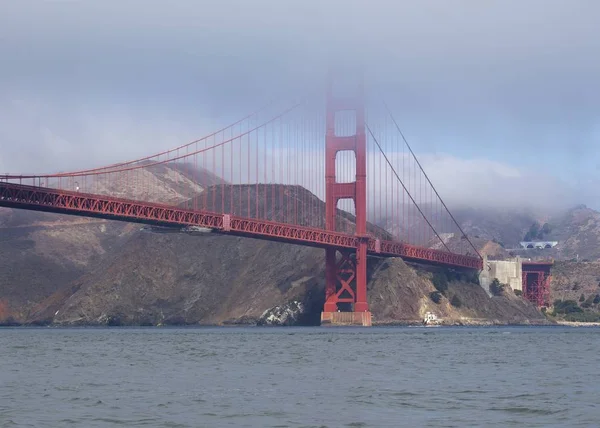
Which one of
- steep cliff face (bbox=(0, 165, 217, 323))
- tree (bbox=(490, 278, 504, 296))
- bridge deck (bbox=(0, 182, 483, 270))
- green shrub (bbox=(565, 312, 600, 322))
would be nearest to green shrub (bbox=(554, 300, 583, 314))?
green shrub (bbox=(565, 312, 600, 322))

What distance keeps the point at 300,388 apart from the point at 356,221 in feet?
272

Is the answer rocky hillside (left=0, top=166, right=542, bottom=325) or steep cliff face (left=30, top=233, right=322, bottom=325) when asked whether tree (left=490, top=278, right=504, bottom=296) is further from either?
steep cliff face (left=30, top=233, right=322, bottom=325)

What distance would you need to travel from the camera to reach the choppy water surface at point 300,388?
30.0 metres

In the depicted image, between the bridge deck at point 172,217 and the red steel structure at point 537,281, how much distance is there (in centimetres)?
4319

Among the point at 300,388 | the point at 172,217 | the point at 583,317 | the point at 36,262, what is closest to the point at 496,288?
A: the point at 583,317

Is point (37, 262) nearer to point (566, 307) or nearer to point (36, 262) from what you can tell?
point (36, 262)

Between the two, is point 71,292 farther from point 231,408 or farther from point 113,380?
point 231,408

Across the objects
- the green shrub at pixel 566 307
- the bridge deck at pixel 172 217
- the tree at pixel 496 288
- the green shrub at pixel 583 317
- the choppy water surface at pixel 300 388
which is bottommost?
the choppy water surface at pixel 300 388

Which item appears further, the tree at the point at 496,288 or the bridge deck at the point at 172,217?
the tree at the point at 496,288

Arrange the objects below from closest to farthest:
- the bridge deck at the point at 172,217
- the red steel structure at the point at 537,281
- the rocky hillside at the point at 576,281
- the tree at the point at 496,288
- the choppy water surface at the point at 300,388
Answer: the choppy water surface at the point at 300,388 → the bridge deck at the point at 172,217 → the tree at the point at 496,288 → the red steel structure at the point at 537,281 → the rocky hillside at the point at 576,281

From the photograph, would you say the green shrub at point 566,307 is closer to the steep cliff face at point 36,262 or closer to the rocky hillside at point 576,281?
the rocky hillside at point 576,281

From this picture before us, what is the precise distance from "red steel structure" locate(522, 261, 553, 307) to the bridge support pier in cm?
5306

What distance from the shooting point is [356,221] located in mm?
120562

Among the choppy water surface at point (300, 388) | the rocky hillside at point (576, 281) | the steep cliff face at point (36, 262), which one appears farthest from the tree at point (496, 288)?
the choppy water surface at point (300, 388)
